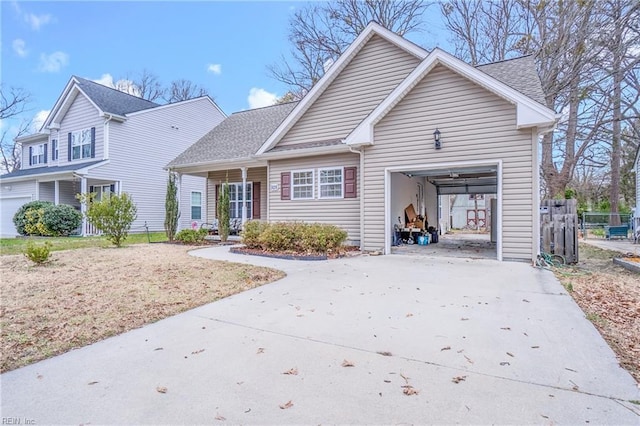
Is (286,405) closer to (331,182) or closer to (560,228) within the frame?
(560,228)

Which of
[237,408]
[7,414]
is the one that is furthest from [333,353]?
[7,414]

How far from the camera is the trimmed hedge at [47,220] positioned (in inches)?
607

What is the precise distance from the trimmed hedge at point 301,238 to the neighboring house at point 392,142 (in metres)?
1.20

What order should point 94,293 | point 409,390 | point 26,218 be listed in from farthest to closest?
point 26,218
point 94,293
point 409,390

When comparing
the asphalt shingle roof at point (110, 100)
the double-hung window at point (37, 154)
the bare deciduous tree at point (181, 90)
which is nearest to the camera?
the asphalt shingle roof at point (110, 100)

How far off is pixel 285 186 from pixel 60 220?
1136 centimetres

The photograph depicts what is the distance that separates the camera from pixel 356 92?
11.3 metres

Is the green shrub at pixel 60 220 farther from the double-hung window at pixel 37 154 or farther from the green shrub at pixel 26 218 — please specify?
the double-hung window at pixel 37 154

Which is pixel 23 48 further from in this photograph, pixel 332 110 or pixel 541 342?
pixel 541 342

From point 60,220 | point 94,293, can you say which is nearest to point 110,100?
point 60,220

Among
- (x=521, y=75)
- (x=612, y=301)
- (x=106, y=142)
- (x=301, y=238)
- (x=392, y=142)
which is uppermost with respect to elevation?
(x=521, y=75)

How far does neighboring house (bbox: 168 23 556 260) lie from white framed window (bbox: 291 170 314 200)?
0.04m

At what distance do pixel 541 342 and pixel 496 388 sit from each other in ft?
4.01

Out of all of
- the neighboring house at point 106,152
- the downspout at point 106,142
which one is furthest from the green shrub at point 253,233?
the downspout at point 106,142
